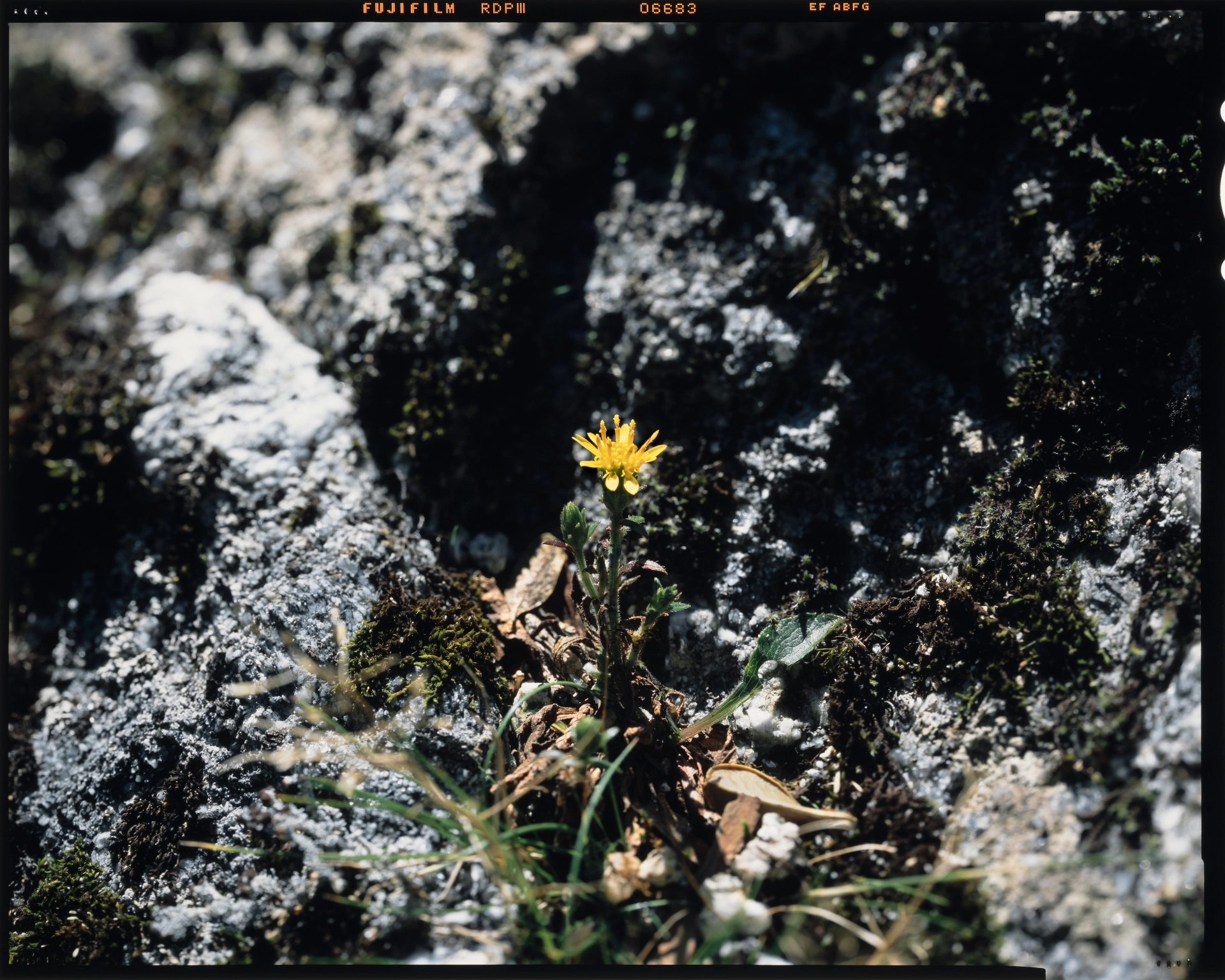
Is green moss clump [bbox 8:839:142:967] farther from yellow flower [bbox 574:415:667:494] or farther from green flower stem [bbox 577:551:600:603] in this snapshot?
yellow flower [bbox 574:415:667:494]

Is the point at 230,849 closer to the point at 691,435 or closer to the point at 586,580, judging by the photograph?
the point at 586,580

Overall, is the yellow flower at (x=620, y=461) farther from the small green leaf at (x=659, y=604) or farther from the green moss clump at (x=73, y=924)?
the green moss clump at (x=73, y=924)

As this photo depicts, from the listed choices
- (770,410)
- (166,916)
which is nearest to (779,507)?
(770,410)

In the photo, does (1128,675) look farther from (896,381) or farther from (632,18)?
(632,18)

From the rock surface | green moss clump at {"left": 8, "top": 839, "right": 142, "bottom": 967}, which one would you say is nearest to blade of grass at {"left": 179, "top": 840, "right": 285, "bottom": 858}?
the rock surface

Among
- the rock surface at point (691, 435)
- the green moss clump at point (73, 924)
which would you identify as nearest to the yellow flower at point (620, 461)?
the rock surface at point (691, 435)

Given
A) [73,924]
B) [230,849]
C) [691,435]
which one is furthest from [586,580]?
[73,924]
